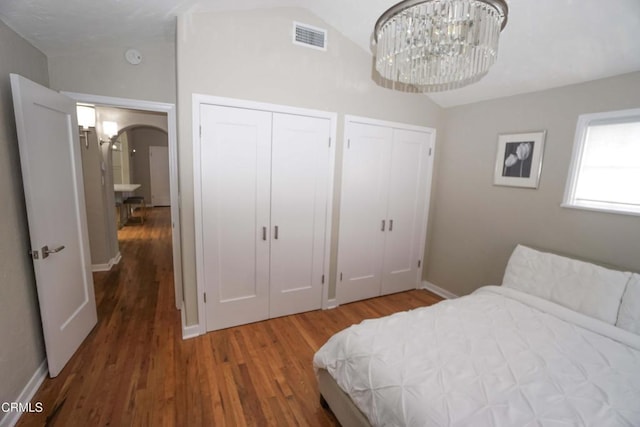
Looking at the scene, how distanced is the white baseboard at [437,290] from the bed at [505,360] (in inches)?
48.7

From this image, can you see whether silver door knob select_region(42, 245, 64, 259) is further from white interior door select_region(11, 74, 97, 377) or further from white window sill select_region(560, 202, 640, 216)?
white window sill select_region(560, 202, 640, 216)

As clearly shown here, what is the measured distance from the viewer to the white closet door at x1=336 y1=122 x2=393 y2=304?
288 centimetres

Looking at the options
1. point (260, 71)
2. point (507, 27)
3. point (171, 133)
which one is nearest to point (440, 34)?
point (507, 27)

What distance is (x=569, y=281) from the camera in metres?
2.04

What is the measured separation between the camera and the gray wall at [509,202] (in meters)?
2.12

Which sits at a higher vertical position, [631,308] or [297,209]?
[297,209]

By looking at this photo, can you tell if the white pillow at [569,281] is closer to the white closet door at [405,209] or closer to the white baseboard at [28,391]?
the white closet door at [405,209]

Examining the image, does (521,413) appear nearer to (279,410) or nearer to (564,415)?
(564,415)

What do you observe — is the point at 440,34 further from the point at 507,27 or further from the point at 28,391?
the point at 28,391

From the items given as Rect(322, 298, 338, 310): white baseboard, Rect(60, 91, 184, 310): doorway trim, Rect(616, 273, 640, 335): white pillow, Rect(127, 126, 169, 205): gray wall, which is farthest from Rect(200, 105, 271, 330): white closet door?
Rect(127, 126, 169, 205): gray wall

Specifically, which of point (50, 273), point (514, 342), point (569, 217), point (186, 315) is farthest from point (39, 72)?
point (569, 217)

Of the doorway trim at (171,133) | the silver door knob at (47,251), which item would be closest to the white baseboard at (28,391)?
the silver door knob at (47,251)

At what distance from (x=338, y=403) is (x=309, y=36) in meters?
2.86

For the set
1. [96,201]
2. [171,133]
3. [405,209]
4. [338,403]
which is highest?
[171,133]
